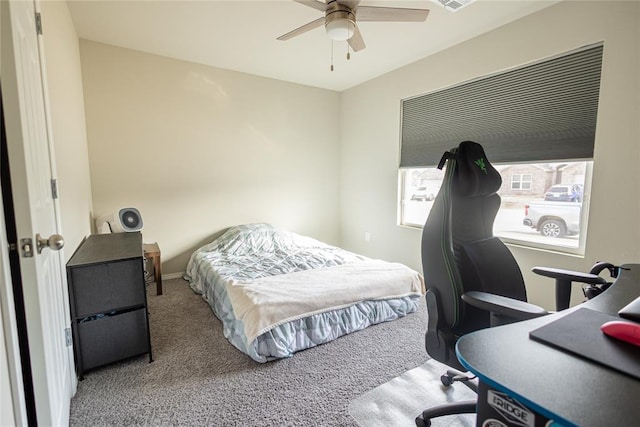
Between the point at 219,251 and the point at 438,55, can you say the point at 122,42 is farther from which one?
the point at 438,55

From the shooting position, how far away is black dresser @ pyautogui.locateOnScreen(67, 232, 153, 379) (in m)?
1.74

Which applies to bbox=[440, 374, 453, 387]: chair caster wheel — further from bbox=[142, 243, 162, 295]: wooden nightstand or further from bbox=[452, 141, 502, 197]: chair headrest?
bbox=[142, 243, 162, 295]: wooden nightstand

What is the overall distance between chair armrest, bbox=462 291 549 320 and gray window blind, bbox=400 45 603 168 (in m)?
1.89

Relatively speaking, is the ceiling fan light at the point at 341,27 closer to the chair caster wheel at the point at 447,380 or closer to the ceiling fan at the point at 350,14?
the ceiling fan at the point at 350,14

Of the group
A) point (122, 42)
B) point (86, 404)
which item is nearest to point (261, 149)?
point (122, 42)

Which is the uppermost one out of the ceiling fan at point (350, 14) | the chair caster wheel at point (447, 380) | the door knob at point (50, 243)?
the ceiling fan at point (350, 14)

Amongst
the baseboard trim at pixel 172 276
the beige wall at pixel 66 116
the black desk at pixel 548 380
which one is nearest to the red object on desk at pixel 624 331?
the black desk at pixel 548 380

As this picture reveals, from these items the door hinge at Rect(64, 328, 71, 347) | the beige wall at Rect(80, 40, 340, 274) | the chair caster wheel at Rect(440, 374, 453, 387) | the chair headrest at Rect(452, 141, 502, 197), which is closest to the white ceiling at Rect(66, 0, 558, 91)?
the beige wall at Rect(80, 40, 340, 274)

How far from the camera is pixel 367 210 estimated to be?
4328 millimetres

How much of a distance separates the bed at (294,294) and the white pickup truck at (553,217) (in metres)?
1.16

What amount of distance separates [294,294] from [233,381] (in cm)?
66

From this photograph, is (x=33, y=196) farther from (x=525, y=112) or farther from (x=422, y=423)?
(x=525, y=112)

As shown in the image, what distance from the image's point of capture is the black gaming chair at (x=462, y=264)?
1.36 metres

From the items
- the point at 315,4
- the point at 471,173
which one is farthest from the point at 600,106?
the point at 315,4
